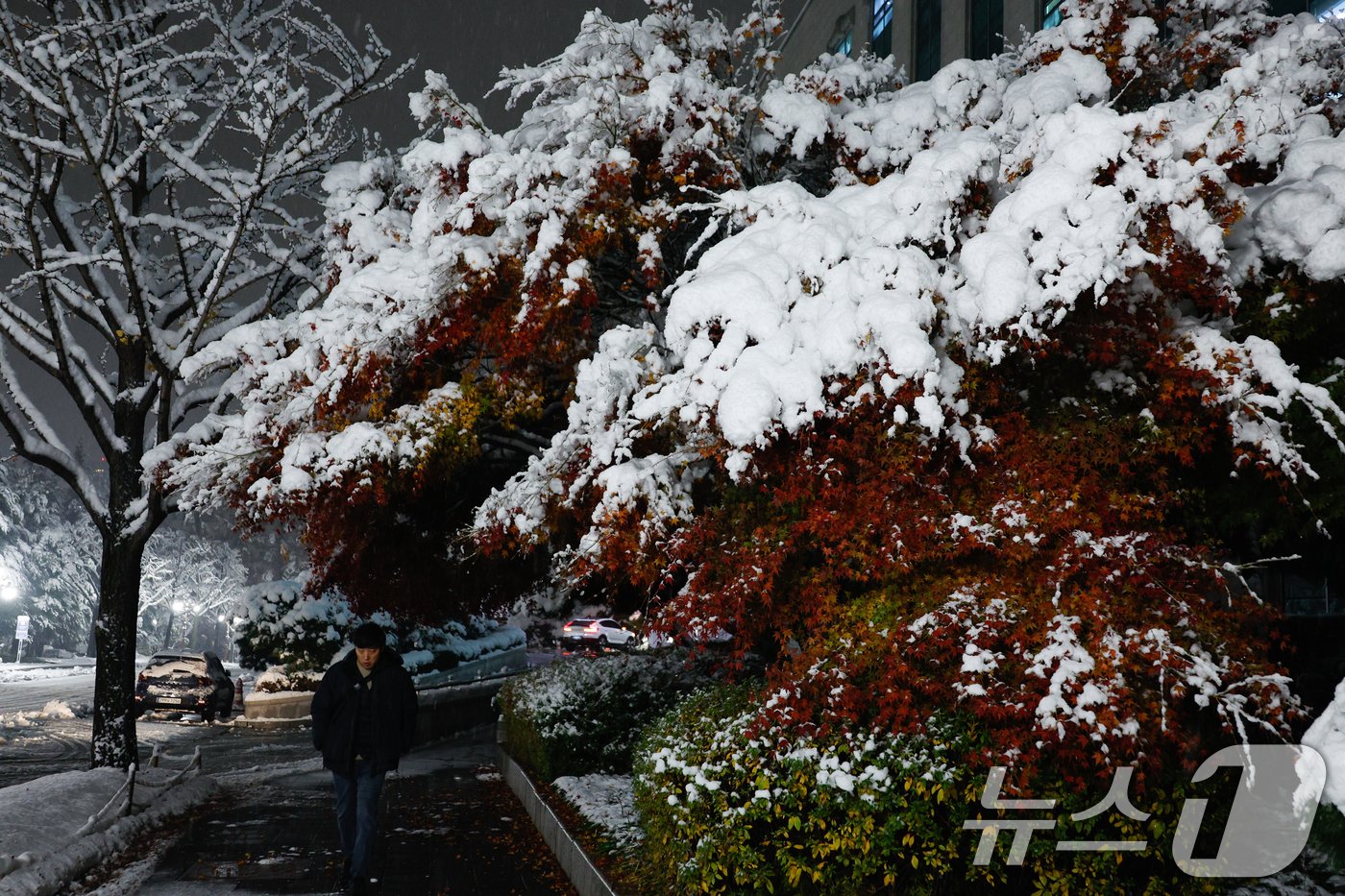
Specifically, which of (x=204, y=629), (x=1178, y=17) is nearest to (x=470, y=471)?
(x=1178, y=17)

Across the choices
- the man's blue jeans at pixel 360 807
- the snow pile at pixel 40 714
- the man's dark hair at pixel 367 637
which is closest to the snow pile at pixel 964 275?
the man's dark hair at pixel 367 637

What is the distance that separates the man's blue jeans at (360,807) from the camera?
6.65 m

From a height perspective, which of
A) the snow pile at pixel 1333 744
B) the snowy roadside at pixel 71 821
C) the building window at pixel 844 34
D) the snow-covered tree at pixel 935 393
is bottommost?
the snowy roadside at pixel 71 821

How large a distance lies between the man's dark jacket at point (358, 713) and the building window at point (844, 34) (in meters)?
26.6

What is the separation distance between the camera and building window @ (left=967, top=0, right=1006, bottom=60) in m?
21.7

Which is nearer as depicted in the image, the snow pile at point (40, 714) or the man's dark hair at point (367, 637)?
the man's dark hair at point (367, 637)

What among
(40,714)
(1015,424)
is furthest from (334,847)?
(40,714)

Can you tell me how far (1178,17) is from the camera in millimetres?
11570

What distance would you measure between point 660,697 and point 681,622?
461 centimetres

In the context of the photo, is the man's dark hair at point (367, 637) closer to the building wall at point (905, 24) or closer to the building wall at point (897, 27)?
the building wall at point (905, 24)

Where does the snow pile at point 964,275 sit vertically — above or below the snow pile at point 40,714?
above

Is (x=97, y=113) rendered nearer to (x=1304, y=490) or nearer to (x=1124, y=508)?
(x=1124, y=508)

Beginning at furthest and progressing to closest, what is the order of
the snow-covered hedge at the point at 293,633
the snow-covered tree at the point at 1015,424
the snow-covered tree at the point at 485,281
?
the snow-covered hedge at the point at 293,633 < the snow-covered tree at the point at 485,281 < the snow-covered tree at the point at 1015,424

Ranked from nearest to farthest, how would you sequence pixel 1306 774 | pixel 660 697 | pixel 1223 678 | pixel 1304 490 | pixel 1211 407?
1. pixel 1306 774
2. pixel 1223 678
3. pixel 1211 407
4. pixel 1304 490
5. pixel 660 697
